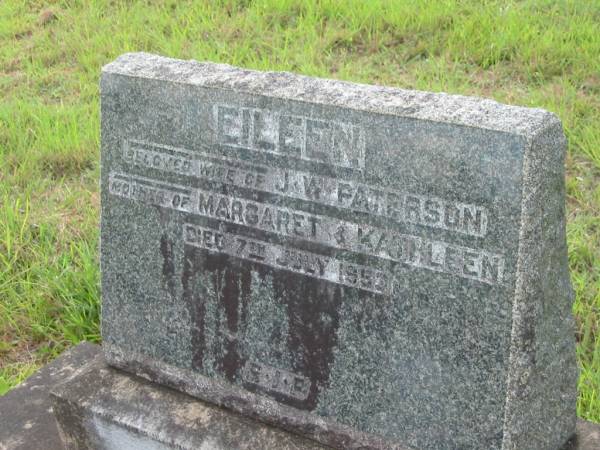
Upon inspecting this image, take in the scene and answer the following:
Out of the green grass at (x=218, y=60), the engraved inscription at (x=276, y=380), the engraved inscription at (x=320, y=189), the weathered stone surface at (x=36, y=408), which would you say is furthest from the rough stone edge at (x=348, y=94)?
the green grass at (x=218, y=60)

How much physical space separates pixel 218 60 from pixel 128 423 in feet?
8.50

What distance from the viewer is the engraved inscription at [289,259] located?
6.43ft

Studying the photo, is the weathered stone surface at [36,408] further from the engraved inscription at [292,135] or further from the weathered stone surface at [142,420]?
the engraved inscription at [292,135]

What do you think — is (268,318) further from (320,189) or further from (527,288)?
(527,288)

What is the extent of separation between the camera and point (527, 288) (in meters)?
1.78

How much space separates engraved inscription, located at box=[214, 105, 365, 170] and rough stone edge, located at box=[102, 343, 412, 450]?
1.98 ft

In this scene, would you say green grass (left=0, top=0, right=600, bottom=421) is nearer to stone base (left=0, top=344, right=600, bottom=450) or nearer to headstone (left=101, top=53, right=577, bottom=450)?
stone base (left=0, top=344, right=600, bottom=450)

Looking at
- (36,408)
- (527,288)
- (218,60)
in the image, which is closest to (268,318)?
(527,288)

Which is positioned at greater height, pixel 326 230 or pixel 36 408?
pixel 326 230

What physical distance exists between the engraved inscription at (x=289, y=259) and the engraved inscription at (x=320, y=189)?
A: 0.13m

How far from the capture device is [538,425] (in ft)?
6.40

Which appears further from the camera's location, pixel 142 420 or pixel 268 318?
pixel 142 420

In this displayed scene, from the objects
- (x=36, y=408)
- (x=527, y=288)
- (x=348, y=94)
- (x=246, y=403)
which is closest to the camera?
(x=527, y=288)

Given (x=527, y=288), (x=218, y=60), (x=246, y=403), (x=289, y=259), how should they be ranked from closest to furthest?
(x=527, y=288) → (x=289, y=259) → (x=246, y=403) → (x=218, y=60)
